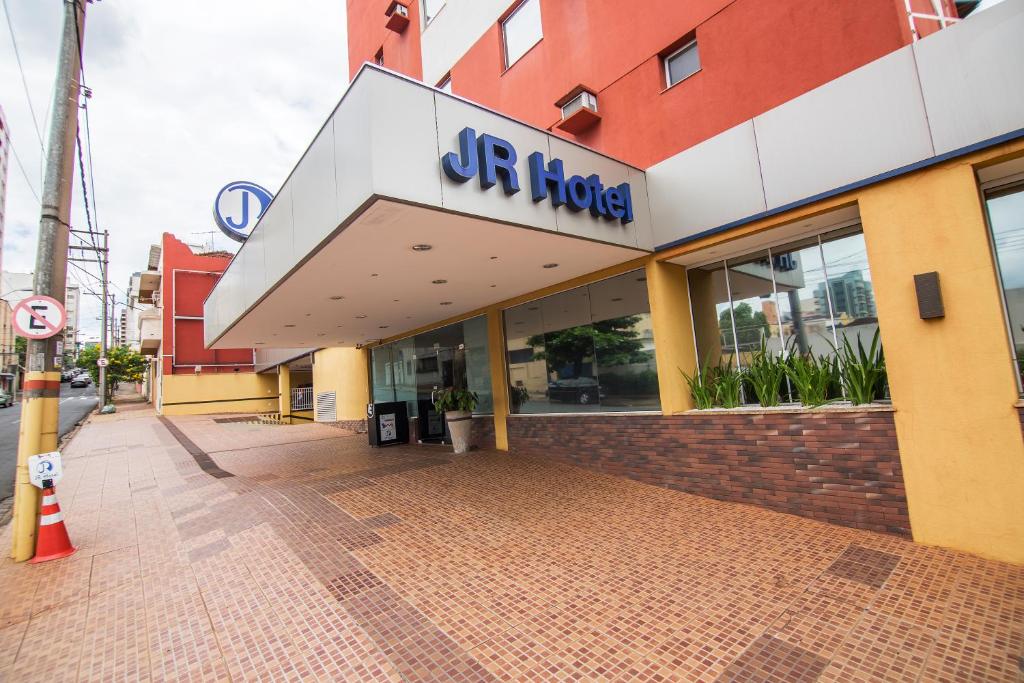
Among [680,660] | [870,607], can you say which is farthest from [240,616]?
[870,607]

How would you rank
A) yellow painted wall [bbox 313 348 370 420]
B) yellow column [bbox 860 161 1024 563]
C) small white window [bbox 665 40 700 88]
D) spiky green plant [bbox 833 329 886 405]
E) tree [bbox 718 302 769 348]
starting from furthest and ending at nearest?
1. yellow painted wall [bbox 313 348 370 420]
2. small white window [bbox 665 40 700 88]
3. tree [bbox 718 302 769 348]
4. spiky green plant [bbox 833 329 886 405]
5. yellow column [bbox 860 161 1024 563]

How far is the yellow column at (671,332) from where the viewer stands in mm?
6461

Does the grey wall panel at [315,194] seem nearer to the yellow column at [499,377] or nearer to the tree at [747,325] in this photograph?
the yellow column at [499,377]

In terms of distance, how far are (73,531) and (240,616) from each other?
12.7 feet

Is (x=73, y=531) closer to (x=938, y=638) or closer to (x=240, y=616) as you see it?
(x=240, y=616)

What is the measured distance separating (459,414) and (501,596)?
6.15 metres

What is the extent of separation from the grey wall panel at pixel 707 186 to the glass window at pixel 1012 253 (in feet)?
7.04

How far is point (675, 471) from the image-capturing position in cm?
621

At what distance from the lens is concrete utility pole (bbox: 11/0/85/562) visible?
4840 millimetres

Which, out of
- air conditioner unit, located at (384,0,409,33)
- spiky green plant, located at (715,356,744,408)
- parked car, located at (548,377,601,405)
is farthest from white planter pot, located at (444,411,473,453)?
air conditioner unit, located at (384,0,409,33)

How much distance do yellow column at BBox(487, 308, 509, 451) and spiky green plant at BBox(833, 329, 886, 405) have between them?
225 inches

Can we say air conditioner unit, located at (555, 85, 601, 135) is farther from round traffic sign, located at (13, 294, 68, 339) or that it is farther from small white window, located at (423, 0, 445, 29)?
round traffic sign, located at (13, 294, 68, 339)

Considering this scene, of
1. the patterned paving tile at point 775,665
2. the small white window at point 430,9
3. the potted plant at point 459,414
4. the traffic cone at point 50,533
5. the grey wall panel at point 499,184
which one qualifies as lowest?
the patterned paving tile at point 775,665

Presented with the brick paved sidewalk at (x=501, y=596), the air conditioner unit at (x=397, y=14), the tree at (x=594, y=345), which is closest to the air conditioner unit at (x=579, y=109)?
the tree at (x=594, y=345)
